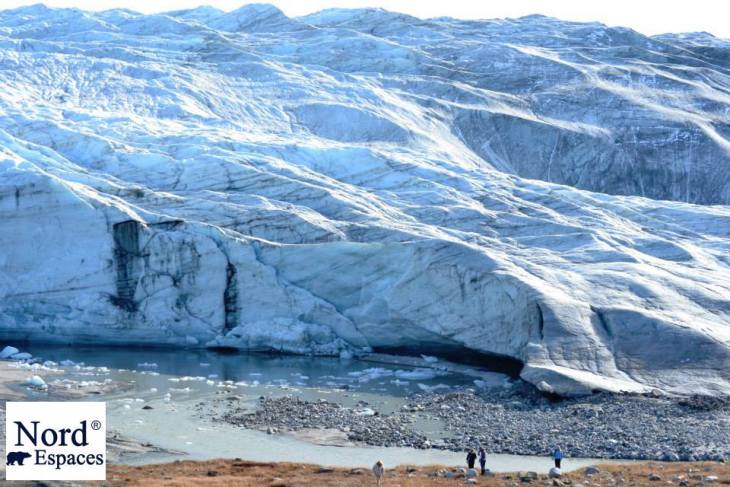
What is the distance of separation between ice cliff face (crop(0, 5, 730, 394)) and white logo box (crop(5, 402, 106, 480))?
1545 cm

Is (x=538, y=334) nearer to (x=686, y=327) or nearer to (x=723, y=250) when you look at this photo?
(x=686, y=327)

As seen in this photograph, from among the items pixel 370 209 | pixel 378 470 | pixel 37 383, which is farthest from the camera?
pixel 370 209

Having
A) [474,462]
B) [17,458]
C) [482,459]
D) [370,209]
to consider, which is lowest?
[474,462]

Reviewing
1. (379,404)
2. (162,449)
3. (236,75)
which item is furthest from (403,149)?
(162,449)

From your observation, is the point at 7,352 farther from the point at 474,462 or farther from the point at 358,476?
the point at 474,462

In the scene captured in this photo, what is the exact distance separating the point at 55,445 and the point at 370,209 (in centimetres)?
2574

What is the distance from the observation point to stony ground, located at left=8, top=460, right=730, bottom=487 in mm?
24703

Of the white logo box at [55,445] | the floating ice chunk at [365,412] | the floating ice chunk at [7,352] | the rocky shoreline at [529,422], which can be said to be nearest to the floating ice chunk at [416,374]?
the rocky shoreline at [529,422]

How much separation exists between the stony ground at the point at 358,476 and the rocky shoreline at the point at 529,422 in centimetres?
257

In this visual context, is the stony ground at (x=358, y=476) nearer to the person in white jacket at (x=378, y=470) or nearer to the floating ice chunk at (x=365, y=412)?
the person in white jacket at (x=378, y=470)

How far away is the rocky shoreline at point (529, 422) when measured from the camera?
1166 inches

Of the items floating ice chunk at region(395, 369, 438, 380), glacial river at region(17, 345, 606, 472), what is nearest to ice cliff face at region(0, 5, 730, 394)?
floating ice chunk at region(395, 369, 438, 380)

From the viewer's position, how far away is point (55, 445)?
23.3m

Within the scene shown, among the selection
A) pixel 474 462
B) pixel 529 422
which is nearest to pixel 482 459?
pixel 474 462
